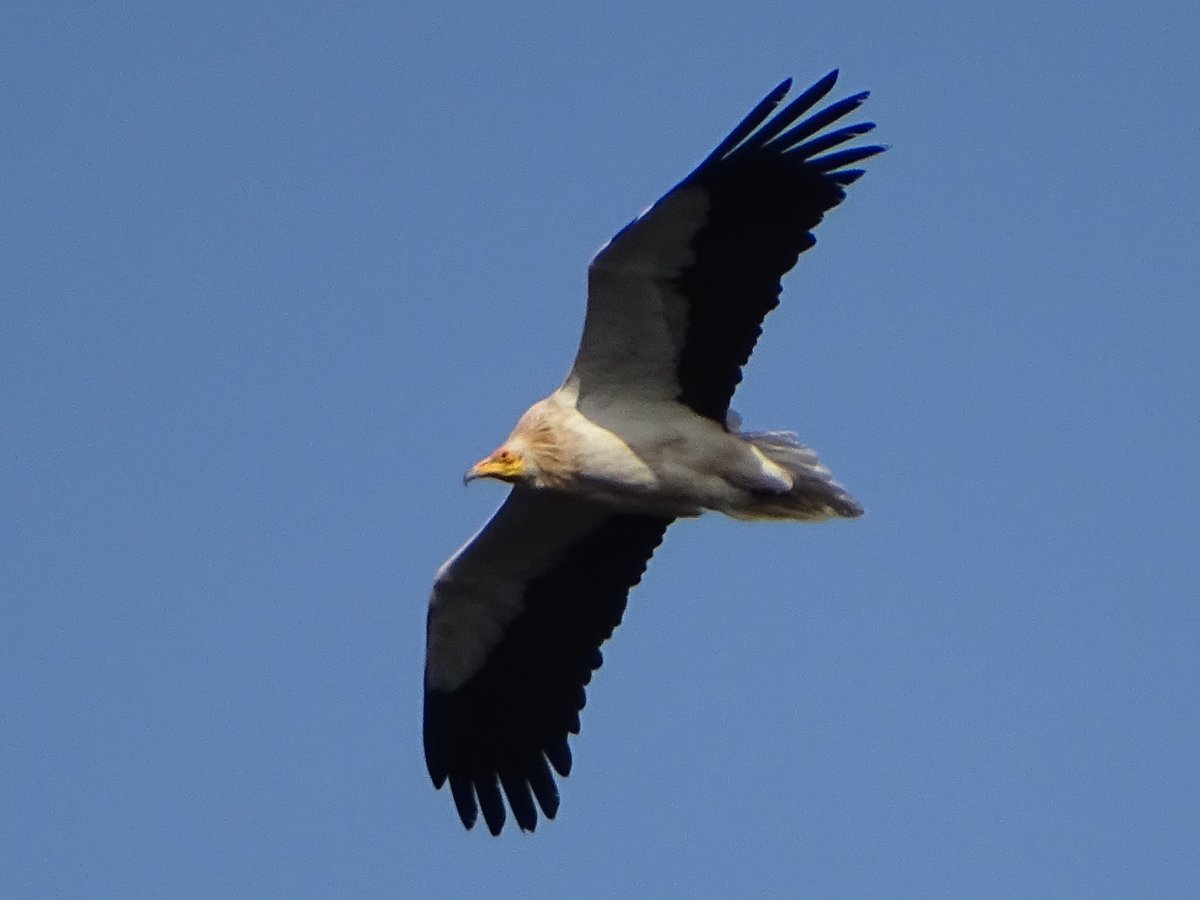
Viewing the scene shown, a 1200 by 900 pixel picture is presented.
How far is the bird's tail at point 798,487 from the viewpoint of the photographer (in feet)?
29.9

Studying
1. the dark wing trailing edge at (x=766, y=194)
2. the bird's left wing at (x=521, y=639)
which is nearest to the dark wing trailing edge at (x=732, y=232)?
the dark wing trailing edge at (x=766, y=194)

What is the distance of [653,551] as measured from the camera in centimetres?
956

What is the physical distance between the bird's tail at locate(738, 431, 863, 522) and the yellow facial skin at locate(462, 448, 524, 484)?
0.93 meters

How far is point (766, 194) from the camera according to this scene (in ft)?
28.5

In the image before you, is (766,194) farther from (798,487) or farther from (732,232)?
(798,487)

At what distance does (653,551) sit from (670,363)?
0.99 m

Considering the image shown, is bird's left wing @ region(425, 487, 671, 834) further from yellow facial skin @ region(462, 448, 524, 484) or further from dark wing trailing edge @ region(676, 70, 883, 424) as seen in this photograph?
dark wing trailing edge @ region(676, 70, 883, 424)

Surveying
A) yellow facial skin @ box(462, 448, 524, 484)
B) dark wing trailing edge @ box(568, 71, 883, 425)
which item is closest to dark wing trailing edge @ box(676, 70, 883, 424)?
dark wing trailing edge @ box(568, 71, 883, 425)

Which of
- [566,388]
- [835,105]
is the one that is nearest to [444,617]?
[566,388]

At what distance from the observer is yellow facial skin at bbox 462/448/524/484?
8.93 metres

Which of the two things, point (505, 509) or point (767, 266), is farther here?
point (505, 509)

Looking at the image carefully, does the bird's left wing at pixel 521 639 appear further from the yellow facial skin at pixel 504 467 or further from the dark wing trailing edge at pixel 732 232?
the dark wing trailing edge at pixel 732 232

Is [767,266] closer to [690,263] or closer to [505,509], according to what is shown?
[690,263]

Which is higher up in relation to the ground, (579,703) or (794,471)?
(794,471)
